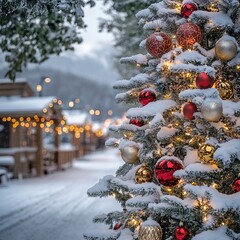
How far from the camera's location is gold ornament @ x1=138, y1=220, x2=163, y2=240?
4.81 meters

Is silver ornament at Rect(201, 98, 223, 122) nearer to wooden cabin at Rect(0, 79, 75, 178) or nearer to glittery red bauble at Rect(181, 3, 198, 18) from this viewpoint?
glittery red bauble at Rect(181, 3, 198, 18)

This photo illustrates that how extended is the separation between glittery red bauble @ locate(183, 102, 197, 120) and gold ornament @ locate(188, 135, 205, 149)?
235mm

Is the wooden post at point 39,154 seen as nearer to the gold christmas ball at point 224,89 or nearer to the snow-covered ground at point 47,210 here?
the snow-covered ground at point 47,210

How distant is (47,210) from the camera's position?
1173 centimetres

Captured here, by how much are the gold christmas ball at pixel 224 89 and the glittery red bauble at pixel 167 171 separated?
37.1 inches

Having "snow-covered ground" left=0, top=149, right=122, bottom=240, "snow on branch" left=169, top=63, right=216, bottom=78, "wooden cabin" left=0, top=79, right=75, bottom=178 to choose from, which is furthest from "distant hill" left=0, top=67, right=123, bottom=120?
"snow on branch" left=169, top=63, right=216, bottom=78

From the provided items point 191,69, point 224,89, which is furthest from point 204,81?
point 224,89

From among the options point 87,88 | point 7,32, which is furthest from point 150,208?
point 87,88

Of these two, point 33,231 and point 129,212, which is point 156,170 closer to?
point 129,212

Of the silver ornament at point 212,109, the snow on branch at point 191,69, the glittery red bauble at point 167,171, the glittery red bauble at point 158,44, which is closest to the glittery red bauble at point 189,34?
the glittery red bauble at point 158,44

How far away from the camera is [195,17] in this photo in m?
5.02

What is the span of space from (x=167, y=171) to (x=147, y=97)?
107 centimetres

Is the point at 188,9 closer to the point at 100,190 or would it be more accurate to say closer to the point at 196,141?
the point at 196,141

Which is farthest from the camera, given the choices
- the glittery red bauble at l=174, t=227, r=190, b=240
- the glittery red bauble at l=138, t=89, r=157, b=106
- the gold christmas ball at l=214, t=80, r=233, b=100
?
→ the glittery red bauble at l=138, t=89, r=157, b=106
